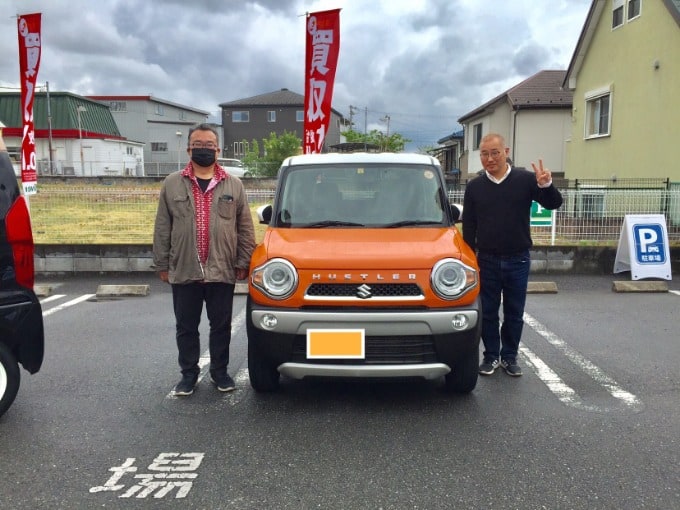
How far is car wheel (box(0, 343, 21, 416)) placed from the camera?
140 inches

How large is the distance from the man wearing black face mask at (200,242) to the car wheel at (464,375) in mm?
1624

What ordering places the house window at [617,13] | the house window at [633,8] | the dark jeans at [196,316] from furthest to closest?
the house window at [617,13] < the house window at [633,8] < the dark jeans at [196,316]

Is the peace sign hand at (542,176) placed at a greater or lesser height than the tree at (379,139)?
lesser

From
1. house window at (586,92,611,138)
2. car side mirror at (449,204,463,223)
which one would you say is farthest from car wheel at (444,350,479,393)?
house window at (586,92,611,138)

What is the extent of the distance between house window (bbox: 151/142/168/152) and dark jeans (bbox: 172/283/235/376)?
49925 mm

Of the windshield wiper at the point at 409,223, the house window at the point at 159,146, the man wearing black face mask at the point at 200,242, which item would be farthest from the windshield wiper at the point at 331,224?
the house window at the point at 159,146

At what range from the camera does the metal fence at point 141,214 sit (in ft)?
30.8

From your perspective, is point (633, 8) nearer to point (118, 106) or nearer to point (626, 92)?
point (626, 92)

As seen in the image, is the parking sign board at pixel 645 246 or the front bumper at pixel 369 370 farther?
the parking sign board at pixel 645 246

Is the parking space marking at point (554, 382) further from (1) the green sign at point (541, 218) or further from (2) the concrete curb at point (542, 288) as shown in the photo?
(1) the green sign at point (541, 218)

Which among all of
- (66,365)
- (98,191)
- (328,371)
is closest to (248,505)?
(328,371)

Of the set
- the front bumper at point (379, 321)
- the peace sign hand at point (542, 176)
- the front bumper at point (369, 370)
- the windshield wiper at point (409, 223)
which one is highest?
the peace sign hand at point (542, 176)

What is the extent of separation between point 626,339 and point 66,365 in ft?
17.1

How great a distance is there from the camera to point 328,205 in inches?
170
